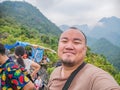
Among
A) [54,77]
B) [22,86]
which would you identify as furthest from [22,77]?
[54,77]

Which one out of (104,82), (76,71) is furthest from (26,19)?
(104,82)

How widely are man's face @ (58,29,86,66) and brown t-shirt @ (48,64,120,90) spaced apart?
Result: 102mm

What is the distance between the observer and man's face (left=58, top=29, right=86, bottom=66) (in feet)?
6.79

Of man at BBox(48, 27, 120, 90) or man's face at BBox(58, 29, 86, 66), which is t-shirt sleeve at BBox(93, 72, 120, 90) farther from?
man's face at BBox(58, 29, 86, 66)

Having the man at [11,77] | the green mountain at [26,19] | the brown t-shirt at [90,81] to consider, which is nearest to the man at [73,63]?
the brown t-shirt at [90,81]

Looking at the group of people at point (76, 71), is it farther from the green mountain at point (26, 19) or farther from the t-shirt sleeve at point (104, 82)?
the green mountain at point (26, 19)

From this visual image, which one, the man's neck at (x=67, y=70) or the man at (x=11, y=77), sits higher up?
the man's neck at (x=67, y=70)

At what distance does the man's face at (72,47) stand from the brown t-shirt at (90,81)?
0.10 meters

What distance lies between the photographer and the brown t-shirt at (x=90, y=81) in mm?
1685

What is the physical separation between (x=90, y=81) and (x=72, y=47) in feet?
1.12

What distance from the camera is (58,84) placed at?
6.90 ft

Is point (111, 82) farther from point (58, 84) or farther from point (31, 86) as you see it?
point (31, 86)

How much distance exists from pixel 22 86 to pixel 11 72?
0.62 feet

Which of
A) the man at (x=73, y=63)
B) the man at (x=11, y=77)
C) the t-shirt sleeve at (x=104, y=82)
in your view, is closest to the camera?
the t-shirt sleeve at (x=104, y=82)
